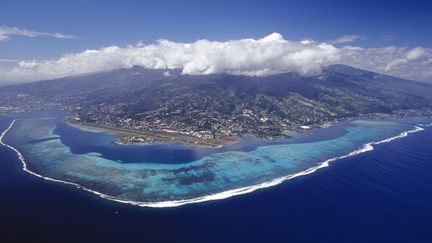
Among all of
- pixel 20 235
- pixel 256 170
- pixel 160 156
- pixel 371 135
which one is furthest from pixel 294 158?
pixel 20 235

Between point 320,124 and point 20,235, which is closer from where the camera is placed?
point 20,235

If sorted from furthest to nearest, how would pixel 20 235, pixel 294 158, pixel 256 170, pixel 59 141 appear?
pixel 59 141
pixel 294 158
pixel 256 170
pixel 20 235

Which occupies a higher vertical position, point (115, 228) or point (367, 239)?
point (115, 228)

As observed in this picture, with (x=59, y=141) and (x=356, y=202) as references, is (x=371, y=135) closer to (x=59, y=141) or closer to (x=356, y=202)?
(x=356, y=202)

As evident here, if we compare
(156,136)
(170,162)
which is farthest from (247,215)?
(156,136)

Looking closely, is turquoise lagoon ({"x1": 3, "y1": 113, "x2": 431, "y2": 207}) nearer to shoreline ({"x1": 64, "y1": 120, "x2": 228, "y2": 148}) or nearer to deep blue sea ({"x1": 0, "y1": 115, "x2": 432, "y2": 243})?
deep blue sea ({"x1": 0, "y1": 115, "x2": 432, "y2": 243})

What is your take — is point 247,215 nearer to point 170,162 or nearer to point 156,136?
point 170,162
